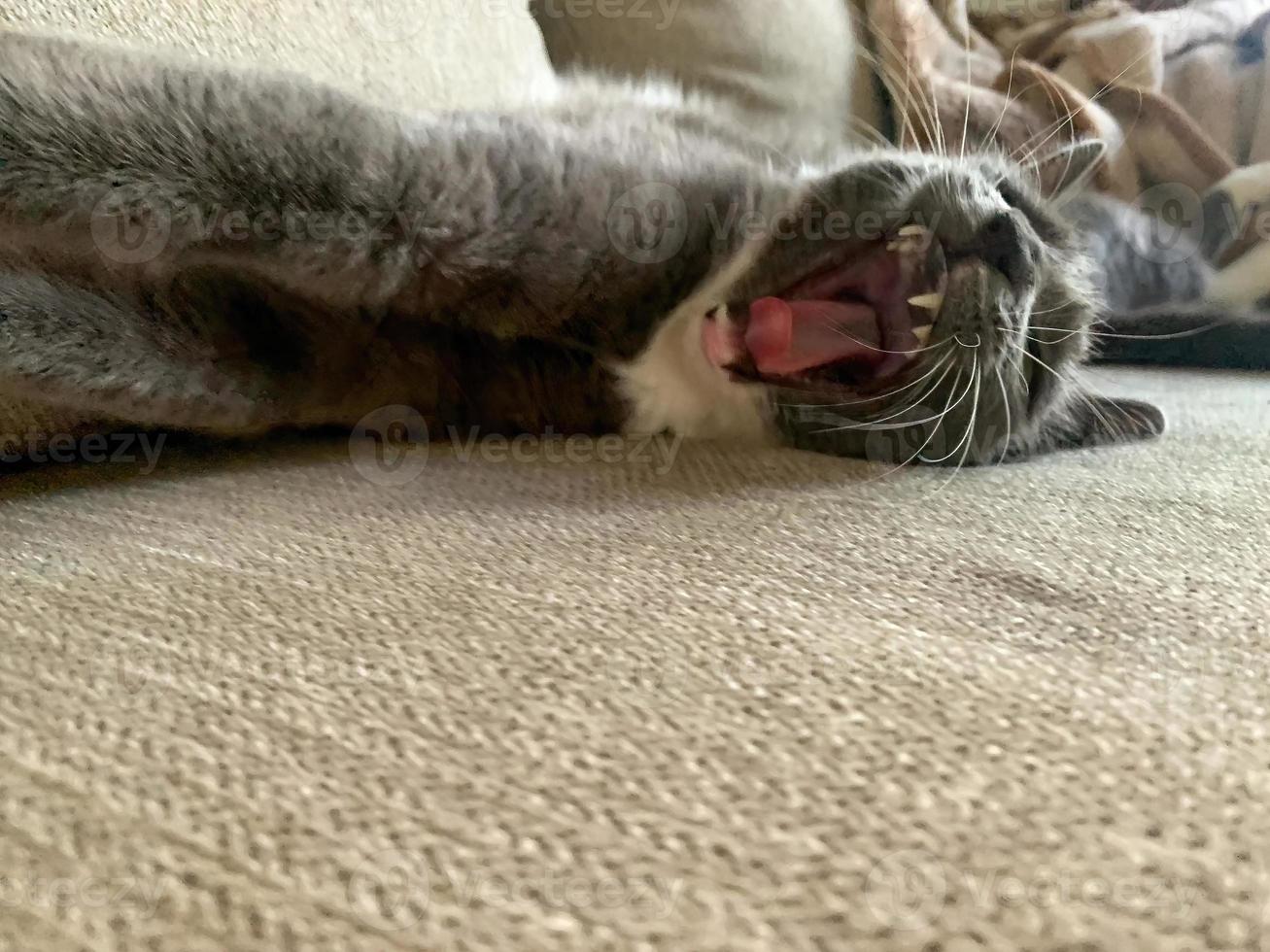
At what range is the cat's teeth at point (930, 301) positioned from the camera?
3.13ft

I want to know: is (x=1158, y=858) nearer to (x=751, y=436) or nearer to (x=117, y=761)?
(x=117, y=761)

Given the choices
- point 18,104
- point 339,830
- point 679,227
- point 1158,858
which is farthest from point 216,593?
point 679,227

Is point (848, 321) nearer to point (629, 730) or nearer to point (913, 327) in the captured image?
point (913, 327)

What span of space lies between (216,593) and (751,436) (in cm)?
67

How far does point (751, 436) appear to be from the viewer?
1.10m

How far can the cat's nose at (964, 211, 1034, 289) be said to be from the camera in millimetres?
971
